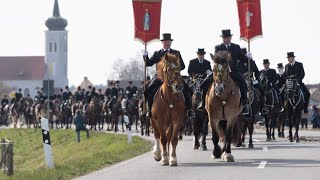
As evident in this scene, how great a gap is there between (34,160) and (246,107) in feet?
87.9

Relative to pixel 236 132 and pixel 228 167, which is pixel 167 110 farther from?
pixel 236 132

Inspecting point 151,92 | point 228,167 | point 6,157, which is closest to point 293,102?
point 151,92

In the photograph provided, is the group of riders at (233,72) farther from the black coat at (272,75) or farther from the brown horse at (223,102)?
the brown horse at (223,102)

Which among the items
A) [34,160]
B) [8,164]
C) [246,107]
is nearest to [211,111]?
[246,107]

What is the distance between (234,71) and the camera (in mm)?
22219

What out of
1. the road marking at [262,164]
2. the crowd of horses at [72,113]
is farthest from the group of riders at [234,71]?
the crowd of horses at [72,113]

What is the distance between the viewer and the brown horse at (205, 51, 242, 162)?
20.8 metres

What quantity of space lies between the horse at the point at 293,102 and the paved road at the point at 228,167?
4980 mm

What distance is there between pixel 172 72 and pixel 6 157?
174 inches

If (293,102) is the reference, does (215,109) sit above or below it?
below

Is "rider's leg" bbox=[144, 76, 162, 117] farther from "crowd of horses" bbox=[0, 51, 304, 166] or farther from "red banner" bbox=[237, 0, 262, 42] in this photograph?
"red banner" bbox=[237, 0, 262, 42]

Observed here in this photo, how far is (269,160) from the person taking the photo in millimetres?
21531

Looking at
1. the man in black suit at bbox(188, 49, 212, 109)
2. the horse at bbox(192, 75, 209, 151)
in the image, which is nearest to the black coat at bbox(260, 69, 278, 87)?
the horse at bbox(192, 75, 209, 151)

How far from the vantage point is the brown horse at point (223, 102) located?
20.8 meters
